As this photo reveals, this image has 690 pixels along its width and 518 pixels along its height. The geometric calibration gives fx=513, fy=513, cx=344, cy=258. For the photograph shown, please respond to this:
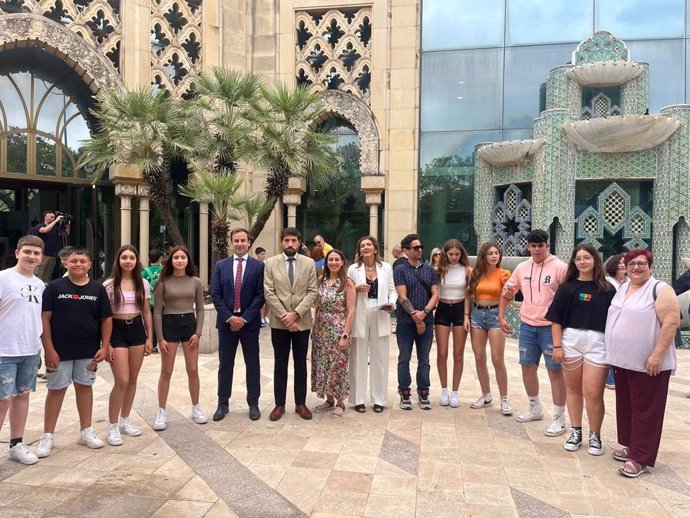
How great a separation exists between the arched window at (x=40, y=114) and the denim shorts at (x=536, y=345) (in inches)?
473

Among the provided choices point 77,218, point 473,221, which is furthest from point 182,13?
point 473,221

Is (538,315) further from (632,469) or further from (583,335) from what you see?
(632,469)

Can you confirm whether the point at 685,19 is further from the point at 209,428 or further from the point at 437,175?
the point at 209,428

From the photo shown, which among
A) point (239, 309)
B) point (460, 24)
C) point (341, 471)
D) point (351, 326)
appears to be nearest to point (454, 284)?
point (351, 326)

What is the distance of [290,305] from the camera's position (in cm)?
513

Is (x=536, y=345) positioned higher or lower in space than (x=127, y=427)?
higher

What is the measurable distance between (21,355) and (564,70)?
12961 millimetres

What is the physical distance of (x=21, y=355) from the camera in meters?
3.90

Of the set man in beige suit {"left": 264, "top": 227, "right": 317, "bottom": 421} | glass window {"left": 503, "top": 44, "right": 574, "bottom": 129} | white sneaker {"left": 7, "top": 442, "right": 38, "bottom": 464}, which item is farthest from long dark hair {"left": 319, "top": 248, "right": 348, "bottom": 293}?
glass window {"left": 503, "top": 44, "right": 574, "bottom": 129}

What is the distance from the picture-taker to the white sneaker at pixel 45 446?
4.16 metres

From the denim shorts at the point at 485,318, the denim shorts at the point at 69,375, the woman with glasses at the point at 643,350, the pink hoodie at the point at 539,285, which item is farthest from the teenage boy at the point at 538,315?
the denim shorts at the point at 69,375

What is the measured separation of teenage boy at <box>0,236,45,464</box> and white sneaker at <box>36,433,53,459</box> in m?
0.11

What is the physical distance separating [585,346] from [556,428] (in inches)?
37.6

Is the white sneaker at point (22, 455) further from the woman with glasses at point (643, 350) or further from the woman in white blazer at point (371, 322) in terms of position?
the woman with glasses at point (643, 350)
